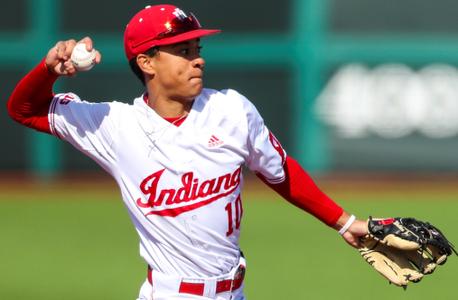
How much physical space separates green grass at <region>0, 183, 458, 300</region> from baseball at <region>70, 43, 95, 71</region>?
148 inches

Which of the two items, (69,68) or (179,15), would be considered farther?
(179,15)

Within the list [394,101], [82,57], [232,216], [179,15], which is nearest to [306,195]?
[232,216]

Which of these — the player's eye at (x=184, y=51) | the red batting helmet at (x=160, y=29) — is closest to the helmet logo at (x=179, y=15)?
the red batting helmet at (x=160, y=29)

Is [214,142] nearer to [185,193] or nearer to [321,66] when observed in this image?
[185,193]

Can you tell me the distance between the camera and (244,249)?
9961 mm

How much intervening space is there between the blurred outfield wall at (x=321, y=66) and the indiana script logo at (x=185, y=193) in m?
9.07

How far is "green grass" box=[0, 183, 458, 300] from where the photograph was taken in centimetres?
827

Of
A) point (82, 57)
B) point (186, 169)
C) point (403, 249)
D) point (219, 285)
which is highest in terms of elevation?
point (82, 57)

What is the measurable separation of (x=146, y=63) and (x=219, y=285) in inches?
41.1

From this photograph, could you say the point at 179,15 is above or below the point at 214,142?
above

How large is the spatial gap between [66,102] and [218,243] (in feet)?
3.10

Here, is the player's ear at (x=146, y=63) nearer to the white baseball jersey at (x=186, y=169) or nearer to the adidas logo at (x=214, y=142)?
the white baseball jersey at (x=186, y=169)

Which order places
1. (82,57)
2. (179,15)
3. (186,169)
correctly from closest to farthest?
(82,57) < (186,169) < (179,15)

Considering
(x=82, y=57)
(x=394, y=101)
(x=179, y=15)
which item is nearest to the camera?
(x=82, y=57)
